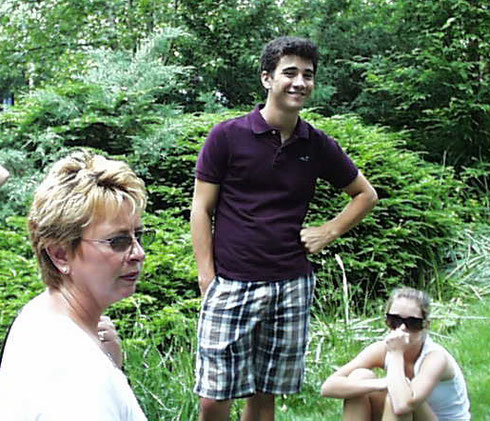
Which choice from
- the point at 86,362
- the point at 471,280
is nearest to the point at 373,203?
the point at 86,362

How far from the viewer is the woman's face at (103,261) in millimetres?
1587

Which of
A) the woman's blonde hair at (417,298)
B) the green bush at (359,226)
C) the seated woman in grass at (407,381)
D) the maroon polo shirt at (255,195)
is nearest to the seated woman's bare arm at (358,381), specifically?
the seated woman in grass at (407,381)

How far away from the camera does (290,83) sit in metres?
3.11

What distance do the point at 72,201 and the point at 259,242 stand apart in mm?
1538

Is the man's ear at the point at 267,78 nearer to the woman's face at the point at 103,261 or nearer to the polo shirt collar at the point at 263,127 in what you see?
the polo shirt collar at the point at 263,127

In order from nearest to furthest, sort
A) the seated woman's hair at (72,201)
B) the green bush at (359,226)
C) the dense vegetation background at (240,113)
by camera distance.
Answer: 1. the seated woman's hair at (72,201)
2. the dense vegetation background at (240,113)
3. the green bush at (359,226)

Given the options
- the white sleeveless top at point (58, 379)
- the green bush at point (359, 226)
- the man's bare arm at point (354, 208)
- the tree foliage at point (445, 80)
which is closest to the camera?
the white sleeveless top at point (58, 379)

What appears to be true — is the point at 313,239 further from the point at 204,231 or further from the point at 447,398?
the point at 447,398

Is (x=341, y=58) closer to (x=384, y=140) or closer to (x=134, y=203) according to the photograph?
(x=384, y=140)

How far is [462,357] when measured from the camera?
457 centimetres

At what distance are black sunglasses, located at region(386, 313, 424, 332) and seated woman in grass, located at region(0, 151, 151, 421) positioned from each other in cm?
160

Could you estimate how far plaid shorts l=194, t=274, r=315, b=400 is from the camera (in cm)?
305

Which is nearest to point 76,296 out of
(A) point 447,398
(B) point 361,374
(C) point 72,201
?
(C) point 72,201

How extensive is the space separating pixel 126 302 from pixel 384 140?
153 inches
